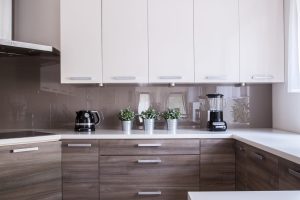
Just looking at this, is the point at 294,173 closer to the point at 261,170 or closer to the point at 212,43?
the point at 261,170

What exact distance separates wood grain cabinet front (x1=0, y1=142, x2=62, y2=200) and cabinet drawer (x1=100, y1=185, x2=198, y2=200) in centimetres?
39

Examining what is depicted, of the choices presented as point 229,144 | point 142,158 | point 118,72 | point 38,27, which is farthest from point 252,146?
point 38,27

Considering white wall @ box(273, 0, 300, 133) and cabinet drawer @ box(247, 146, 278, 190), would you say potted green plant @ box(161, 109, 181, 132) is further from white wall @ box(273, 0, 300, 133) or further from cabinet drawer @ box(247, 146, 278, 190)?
white wall @ box(273, 0, 300, 133)

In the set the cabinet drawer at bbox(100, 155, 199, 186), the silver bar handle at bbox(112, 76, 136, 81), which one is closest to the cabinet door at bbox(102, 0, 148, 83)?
the silver bar handle at bbox(112, 76, 136, 81)

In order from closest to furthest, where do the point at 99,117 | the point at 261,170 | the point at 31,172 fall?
1. the point at 261,170
2. the point at 31,172
3. the point at 99,117

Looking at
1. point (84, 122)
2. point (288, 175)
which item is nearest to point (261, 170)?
point (288, 175)

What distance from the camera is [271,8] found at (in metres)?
2.57

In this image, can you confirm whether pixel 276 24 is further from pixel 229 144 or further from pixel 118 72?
pixel 118 72

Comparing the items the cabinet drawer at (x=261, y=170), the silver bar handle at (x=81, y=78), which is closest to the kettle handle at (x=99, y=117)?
the silver bar handle at (x=81, y=78)

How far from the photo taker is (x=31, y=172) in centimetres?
219

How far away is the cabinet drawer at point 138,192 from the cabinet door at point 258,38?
3.65ft

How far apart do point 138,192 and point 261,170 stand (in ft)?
3.28

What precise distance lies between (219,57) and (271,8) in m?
0.64

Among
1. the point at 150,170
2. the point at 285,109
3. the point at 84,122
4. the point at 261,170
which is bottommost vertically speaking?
the point at 150,170
